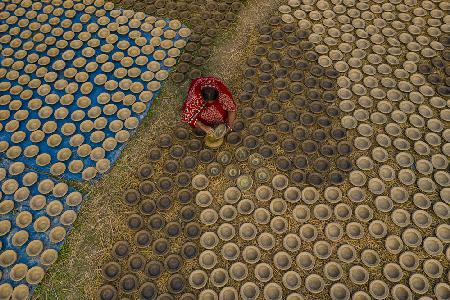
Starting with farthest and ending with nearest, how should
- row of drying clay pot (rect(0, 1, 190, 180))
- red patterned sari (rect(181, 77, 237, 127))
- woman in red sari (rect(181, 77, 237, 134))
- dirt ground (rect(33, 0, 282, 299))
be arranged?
row of drying clay pot (rect(0, 1, 190, 180))
red patterned sari (rect(181, 77, 237, 127))
woman in red sari (rect(181, 77, 237, 134))
dirt ground (rect(33, 0, 282, 299))

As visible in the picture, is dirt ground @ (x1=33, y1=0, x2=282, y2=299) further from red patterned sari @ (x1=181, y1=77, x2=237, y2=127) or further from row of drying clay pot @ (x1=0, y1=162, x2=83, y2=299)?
red patterned sari @ (x1=181, y1=77, x2=237, y2=127)

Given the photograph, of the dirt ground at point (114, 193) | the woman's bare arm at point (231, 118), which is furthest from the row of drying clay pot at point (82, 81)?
the woman's bare arm at point (231, 118)

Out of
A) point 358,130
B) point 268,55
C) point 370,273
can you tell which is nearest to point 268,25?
point 268,55

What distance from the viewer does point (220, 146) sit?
4.42 meters

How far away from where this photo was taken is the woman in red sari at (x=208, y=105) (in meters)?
3.82

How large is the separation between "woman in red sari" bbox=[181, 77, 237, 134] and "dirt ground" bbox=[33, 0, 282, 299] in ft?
1.93

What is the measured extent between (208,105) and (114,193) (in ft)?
4.75

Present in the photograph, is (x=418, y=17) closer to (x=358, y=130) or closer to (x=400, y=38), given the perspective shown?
(x=400, y=38)

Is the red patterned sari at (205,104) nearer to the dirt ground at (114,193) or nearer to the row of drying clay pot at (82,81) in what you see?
the dirt ground at (114,193)

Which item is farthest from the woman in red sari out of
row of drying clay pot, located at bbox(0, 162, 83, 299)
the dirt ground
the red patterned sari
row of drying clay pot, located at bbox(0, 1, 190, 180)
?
row of drying clay pot, located at bbox(0, 162, 83, 299)

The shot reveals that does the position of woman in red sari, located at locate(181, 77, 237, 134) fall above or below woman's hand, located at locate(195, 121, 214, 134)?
above

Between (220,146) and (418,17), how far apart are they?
3629 mm

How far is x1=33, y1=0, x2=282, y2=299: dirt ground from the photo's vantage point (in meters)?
3.66

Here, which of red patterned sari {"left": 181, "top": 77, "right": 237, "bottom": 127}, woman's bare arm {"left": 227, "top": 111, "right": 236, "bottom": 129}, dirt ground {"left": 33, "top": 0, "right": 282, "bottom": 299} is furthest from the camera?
woman's bare arm {"left": 227, "top": 111, "right": 236, "bottom": 129}
